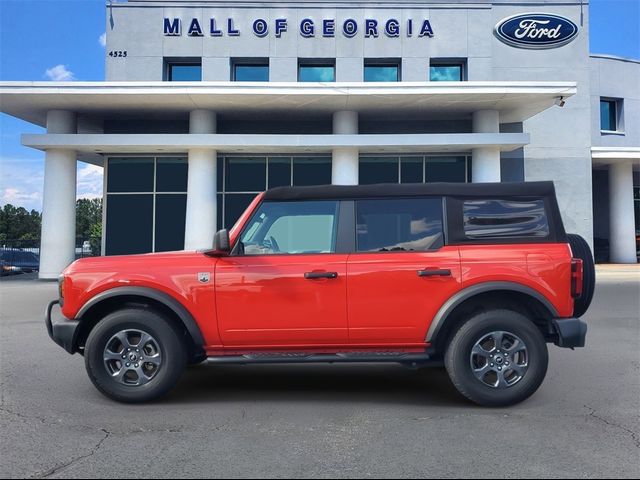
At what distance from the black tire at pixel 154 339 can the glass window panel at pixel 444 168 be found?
18044 mm

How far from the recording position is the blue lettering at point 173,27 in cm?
2252

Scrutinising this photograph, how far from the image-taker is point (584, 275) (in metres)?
5.11

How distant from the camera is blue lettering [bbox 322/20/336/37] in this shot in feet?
74.7

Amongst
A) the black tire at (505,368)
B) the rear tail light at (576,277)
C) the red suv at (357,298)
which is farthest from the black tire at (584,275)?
the black tire at (505,368)

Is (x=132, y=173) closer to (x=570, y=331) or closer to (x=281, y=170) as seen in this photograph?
(x=281, y=170)

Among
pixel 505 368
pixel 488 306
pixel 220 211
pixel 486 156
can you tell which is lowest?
pixel 505 368

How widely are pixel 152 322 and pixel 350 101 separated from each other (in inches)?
606

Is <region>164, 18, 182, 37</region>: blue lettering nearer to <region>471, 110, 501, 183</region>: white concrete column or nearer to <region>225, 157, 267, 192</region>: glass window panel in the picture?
<region>225, 157, 267, 192</region>: glass window panel

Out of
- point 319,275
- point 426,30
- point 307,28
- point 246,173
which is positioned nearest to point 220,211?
point 246,173

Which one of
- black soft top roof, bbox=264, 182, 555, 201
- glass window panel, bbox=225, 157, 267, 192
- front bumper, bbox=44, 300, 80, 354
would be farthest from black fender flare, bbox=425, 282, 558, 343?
glass window panel, bbox=225, 157, 267, 192

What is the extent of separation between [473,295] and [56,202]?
718 inches

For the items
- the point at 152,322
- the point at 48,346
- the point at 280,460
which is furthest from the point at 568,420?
the point at 48,346

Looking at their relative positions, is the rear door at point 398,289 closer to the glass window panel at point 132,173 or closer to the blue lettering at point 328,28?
the glass window panel at point 132,173

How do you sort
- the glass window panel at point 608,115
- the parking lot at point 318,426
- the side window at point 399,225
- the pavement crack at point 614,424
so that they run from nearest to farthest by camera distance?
the parking lot at point 318,426 → the pavement crack at point 614,424 → the side window at point 399,225 → the glass window panel at point 608,115
